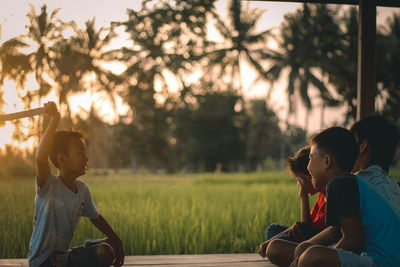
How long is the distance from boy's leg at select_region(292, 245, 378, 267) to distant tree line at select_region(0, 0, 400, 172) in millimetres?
4331

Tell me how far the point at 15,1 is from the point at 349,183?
11.1 ft

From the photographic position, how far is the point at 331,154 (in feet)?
5.18

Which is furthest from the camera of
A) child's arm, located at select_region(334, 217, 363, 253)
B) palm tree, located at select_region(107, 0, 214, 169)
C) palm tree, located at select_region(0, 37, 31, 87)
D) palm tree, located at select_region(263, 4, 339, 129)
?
palm tree, located at select_region(263, 4, 339, 129)

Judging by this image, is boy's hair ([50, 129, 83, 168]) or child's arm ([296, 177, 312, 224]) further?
child's arm ([296, 177, 312, 224])

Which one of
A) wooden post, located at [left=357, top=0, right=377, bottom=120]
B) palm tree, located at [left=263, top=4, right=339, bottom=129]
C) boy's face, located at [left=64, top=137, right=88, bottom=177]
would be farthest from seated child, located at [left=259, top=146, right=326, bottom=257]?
palm tree, located at [left=263, top=4, right=339, bottom=129]

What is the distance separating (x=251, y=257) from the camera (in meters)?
2.47

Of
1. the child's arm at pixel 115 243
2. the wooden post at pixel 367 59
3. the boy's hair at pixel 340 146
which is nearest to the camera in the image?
the boy's hair at pixel 340 146

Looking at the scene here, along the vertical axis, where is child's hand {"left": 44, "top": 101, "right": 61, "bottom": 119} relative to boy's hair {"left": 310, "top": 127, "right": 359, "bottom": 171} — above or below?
above

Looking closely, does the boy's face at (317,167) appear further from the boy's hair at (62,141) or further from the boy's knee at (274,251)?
the boy's hair at (62,141)

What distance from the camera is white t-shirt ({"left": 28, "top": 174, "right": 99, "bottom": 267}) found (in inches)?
68.8

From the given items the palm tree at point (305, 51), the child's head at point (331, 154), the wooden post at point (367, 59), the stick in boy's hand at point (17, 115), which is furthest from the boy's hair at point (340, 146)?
the palm tree at point (305, 51)

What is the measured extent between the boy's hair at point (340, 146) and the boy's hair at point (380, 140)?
0.42ft

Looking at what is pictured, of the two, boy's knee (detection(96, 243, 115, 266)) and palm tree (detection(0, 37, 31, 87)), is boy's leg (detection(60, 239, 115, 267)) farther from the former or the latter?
palm tree (detection(0, 37, 31, 87))

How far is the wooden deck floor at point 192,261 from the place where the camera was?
7.26 ft
